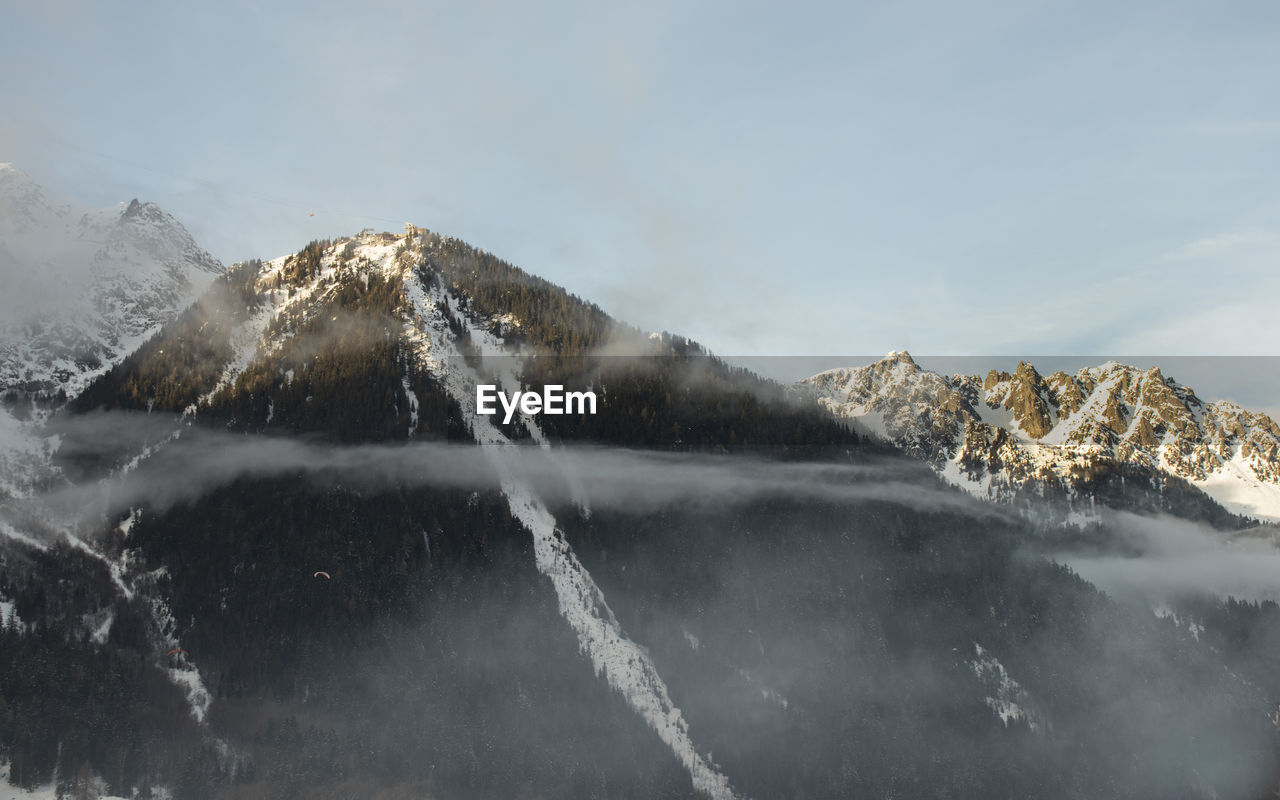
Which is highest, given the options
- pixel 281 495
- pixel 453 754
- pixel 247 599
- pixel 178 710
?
pixel 281 495

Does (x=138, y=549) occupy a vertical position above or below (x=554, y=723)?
above

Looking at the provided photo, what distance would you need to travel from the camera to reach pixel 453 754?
6186 inches

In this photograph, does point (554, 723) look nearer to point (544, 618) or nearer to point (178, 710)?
point (544, 618)

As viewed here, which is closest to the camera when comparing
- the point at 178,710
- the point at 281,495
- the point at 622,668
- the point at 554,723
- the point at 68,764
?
the point at 68,764

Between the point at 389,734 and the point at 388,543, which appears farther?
the point at 388,543

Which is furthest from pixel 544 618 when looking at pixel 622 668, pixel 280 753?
pixel 280 753

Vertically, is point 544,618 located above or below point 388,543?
below

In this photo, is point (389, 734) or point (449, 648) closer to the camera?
point (389, 734)

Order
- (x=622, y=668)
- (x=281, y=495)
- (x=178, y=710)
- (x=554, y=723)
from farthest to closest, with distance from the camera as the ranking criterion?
(x=281, y=495), (x=622, y=668), (x=554, y=723), (x=178, y=710)

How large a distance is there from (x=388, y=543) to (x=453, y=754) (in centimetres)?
5600

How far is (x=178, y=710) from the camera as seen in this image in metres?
154

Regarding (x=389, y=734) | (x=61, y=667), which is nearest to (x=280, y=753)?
(x=389, y=734)

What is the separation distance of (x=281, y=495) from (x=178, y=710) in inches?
2227

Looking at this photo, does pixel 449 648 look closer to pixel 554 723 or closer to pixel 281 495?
pixel 554 723
